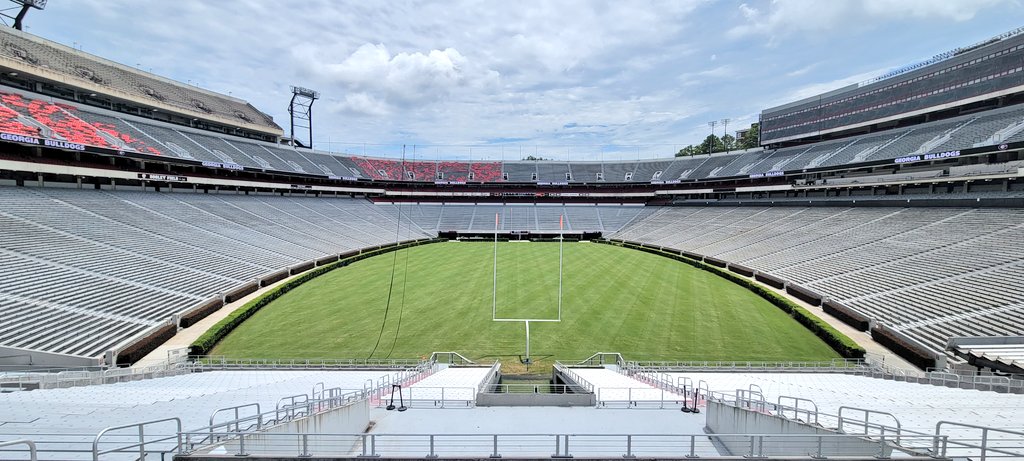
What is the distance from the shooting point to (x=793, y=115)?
47.0 meters

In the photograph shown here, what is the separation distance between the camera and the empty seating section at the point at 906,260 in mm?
15836

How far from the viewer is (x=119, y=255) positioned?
20578 millimetres

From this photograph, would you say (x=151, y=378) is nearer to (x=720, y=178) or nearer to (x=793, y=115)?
(x=720, y=178)

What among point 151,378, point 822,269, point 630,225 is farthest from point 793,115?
point 151,378

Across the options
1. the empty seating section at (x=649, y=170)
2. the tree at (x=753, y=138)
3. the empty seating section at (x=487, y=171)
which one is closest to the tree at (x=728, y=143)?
the tree at (x=753, y=138)

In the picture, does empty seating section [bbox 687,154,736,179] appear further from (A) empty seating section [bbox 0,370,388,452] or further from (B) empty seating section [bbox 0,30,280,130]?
(B) empty seating section [bbox 0,30,280,130]

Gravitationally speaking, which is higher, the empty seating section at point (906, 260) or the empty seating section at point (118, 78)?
the empty seating section at point (118, 78)

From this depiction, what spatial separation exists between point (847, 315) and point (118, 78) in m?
54.4

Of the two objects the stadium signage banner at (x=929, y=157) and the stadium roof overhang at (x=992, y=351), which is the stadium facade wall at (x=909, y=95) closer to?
the stadium signage banner at (x=929, y=157)

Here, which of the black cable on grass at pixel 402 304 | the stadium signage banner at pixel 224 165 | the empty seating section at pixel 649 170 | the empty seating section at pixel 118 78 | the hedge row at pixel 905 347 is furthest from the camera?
the empty seating section at pixel 649 170

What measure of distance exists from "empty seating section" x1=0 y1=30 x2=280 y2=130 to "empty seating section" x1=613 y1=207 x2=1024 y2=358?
5057 centimetres

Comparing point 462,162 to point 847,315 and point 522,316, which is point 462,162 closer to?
point 522,316

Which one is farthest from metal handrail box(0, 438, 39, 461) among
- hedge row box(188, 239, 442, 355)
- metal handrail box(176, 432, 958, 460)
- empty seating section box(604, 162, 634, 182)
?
empty seating section box(604, 162, 634, 182)

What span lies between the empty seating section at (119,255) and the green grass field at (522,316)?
3617 millimetres
